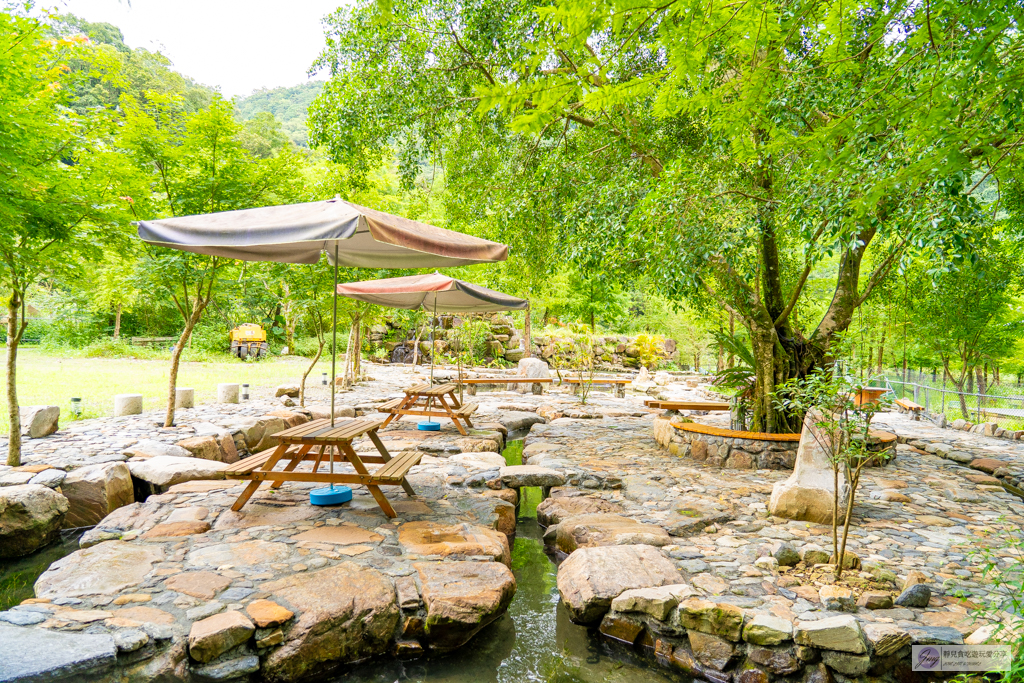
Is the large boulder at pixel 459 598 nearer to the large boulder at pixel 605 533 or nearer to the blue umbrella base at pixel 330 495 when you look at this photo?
the large boulder at pixel 605 533

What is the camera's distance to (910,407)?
40.7 ft

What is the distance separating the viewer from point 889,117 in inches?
113

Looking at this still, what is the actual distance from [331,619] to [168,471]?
9.39ft

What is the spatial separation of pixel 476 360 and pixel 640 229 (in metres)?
14.2

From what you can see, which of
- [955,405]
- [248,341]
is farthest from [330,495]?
[248,341]

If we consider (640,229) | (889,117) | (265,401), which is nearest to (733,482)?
(640,229)

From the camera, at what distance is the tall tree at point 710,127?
2217 mm

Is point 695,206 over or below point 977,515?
over

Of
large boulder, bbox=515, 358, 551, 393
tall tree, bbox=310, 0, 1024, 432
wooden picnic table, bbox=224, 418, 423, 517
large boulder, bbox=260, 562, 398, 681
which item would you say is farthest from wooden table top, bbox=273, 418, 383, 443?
large boulder, bbox=515, 358, 551, 393

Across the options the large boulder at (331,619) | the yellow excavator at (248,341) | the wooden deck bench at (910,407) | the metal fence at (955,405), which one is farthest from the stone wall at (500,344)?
the large boulder at (331,619)

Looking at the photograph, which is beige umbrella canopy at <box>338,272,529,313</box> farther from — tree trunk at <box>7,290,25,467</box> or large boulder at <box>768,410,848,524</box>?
large boulder at <box>768,410,848,524</box>

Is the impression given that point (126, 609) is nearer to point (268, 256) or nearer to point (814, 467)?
point (268, 256)

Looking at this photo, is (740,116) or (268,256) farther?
(268,256)

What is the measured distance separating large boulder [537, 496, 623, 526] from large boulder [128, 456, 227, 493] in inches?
108
